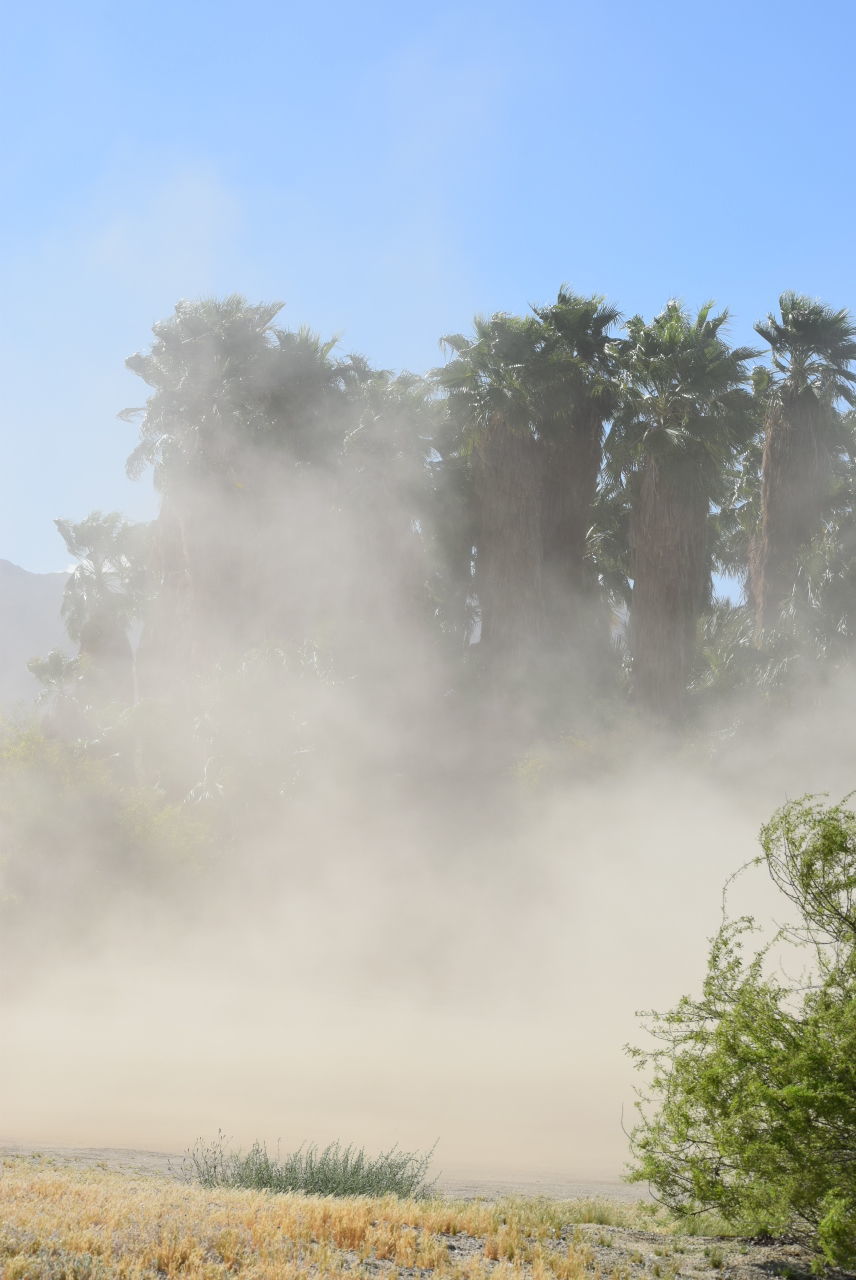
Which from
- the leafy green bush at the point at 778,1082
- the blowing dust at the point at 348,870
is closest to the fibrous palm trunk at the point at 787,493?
the blowing dust at the point at 348,870

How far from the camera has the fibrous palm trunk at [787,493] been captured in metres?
36.2

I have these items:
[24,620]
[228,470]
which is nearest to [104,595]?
[228,470]

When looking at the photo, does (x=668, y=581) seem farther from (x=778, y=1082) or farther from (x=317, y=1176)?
→ (x=778, y=1082)

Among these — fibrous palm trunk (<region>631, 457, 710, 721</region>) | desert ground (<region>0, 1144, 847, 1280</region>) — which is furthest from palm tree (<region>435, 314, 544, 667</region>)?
desert ground (<region>0, 1144, 847, 1280</region>)

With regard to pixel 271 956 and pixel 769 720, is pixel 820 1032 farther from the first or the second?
pixel 769 720

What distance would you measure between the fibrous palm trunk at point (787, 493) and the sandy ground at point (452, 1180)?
2293 cm

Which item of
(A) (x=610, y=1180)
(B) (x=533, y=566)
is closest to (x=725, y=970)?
(A) (x=610, y=1180)

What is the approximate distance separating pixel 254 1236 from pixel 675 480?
28.7 meters

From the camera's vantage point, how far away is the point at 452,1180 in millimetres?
16438

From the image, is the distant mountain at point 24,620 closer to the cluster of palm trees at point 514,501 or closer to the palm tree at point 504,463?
the cluster of palm trees at point 514,501

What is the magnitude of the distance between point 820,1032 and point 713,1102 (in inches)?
43.3

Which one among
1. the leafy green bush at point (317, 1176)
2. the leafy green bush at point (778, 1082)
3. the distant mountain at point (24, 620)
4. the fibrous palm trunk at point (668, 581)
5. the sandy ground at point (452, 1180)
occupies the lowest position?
the sandy ground at point (452, 1180)

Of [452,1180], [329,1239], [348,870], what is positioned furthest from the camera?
[348,870]

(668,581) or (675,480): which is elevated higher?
(675,480)
